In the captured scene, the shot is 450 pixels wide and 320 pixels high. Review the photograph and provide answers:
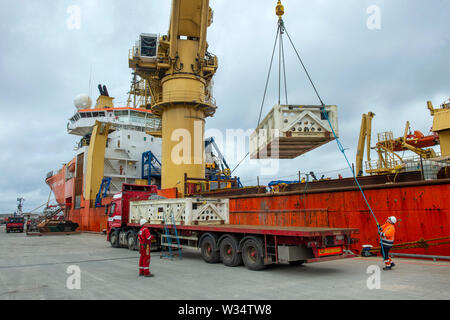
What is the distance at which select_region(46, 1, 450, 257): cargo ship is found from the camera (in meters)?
10.1

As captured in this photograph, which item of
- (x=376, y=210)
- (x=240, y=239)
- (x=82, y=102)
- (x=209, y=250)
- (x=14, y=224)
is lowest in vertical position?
(x=14, y=224)

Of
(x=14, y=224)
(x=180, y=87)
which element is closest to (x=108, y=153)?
(x=180, y=87)

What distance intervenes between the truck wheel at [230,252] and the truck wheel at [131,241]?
247 inches

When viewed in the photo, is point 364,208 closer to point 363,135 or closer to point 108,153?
point 363,135

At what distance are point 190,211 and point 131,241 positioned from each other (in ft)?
17.3

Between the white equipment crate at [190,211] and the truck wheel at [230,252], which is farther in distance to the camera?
the white equipment crate at [190,211]

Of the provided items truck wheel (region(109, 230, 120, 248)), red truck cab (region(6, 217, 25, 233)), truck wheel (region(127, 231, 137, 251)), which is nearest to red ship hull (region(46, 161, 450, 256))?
truck wheel (region(127, 231, 137, 251))

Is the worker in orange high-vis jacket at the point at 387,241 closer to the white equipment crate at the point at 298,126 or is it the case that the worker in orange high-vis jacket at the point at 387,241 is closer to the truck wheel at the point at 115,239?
the white equipment crate at the point at 298,126

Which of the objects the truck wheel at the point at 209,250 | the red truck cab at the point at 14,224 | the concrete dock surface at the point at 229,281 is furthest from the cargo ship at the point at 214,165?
the red truck cab at the point at 14,224

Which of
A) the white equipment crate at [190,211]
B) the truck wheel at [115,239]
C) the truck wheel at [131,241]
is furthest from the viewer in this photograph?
the truck wheel at [115,239]

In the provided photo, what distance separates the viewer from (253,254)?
9.31m

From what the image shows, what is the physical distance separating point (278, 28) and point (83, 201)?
2843 cm

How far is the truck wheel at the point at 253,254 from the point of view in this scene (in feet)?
29.2
